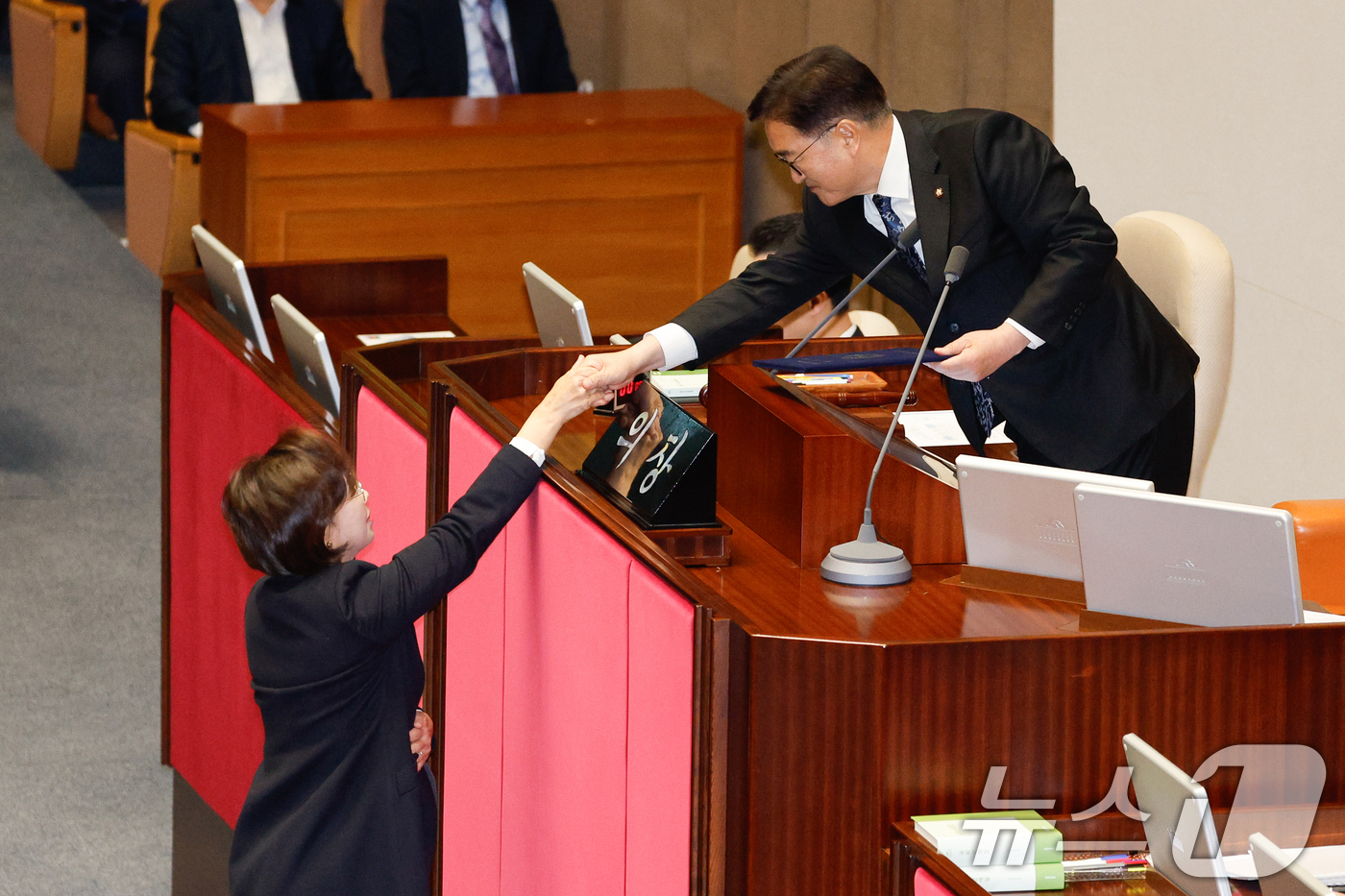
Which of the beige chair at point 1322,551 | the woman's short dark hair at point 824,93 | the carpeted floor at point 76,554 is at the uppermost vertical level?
the woman's short dark hair at point 824,93

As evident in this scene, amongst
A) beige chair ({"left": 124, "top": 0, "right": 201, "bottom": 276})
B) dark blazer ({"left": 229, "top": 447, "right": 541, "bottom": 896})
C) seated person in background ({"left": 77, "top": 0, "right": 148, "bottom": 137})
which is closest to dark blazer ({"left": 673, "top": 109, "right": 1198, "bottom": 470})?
dark blazer ({"left": 229, "top": 447, "right": 541, "bottom": 896})

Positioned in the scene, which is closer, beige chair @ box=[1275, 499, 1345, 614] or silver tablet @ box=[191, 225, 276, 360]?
beige chair @ box=[1275, 499, 1345, 614]

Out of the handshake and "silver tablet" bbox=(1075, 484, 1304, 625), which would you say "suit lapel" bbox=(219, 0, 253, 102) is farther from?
"silver tablet" bbox=(1075, 484, 1304, 625)

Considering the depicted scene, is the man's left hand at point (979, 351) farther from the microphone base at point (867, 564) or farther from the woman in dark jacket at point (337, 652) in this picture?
the woman in dark jacket at point (337, 652)

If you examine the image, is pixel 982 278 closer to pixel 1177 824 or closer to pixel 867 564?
pixel 867 564

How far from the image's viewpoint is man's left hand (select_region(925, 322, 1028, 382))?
6.79 ft

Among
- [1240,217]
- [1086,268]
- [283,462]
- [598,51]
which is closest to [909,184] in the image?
[1086,268]

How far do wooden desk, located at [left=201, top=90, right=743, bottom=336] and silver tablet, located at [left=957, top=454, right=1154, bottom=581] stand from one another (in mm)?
3619

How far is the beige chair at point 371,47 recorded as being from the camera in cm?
686

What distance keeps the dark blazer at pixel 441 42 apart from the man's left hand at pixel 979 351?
14.7ft

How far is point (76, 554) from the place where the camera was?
4.86 m

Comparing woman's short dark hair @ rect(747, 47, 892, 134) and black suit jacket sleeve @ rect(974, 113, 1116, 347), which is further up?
woman's short dark hair @ rect(747, 47, 892, 134)

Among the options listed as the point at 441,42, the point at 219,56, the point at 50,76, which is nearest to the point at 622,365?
the point at 441,42

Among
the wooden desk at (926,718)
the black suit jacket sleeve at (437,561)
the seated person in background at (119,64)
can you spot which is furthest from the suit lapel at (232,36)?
the wooden desk at (926,718)
